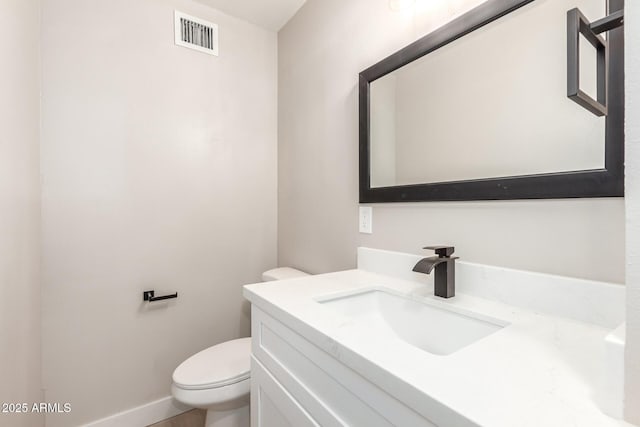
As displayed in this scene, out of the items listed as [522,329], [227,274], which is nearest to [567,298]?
[522,329]

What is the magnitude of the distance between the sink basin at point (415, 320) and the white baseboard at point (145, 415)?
1398 millimetres

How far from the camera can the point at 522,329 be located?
667 millimetres

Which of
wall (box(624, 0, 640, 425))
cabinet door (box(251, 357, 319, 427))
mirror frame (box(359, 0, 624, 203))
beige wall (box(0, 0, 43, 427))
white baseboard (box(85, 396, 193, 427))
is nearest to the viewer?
wall (box(624, 0, 640, 425))

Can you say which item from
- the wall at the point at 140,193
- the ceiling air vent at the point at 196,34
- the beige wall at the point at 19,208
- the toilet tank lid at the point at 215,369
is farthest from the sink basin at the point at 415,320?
the ceiling air vent at the point at 196,34

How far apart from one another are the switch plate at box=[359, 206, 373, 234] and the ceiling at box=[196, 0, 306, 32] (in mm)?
1380

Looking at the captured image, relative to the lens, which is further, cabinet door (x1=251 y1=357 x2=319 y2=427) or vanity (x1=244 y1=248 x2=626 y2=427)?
cabinet door (x1=251 y1=357 x2=319 y2=427)

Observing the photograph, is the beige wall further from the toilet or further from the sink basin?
the sink basin

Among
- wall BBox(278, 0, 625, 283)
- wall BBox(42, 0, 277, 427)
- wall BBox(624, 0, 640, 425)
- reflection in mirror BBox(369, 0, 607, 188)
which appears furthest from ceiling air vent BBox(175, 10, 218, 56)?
wall BBox(624, 0, 640, 425)

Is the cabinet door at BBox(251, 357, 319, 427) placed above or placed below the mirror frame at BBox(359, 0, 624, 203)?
below

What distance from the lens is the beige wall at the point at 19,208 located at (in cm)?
87

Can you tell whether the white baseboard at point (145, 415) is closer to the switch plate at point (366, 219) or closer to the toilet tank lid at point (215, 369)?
the toilet tank lid at point (215, 369)

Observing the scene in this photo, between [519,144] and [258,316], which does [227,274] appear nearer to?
[258,316]

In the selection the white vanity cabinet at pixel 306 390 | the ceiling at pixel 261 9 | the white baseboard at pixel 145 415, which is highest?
the ceiling at pixel 261 9

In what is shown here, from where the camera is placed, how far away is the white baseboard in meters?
1.50
